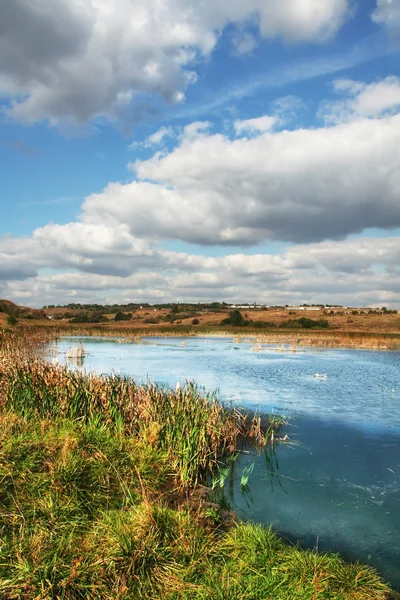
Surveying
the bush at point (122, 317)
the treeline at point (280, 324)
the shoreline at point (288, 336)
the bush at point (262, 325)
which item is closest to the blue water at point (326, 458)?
the shoreline at point (288, 336)

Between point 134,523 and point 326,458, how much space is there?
8.05 metres

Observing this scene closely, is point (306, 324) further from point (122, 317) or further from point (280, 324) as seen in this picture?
point (122, 317)

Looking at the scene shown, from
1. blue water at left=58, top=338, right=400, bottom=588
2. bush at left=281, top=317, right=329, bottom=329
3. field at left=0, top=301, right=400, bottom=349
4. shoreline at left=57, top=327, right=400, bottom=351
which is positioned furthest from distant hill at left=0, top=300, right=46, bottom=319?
blue water at left=58, top=338, right=400, bottom=588

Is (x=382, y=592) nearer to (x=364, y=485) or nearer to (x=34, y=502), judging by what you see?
(x=364, y=485)

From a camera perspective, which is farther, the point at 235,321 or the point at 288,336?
the point at 235,321

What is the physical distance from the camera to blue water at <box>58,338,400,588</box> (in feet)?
30.2

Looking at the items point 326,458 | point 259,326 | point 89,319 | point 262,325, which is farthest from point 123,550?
point 89,319

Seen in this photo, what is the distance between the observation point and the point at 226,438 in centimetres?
1402

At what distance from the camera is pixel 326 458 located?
1378cm

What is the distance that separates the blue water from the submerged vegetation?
2.99 feet

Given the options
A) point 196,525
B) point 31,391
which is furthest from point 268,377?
point 196,525

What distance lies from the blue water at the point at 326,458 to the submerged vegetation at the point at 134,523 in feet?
2.99

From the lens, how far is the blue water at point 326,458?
30.2 ft

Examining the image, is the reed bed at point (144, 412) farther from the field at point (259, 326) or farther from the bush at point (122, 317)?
the bush at point (122, 317)
